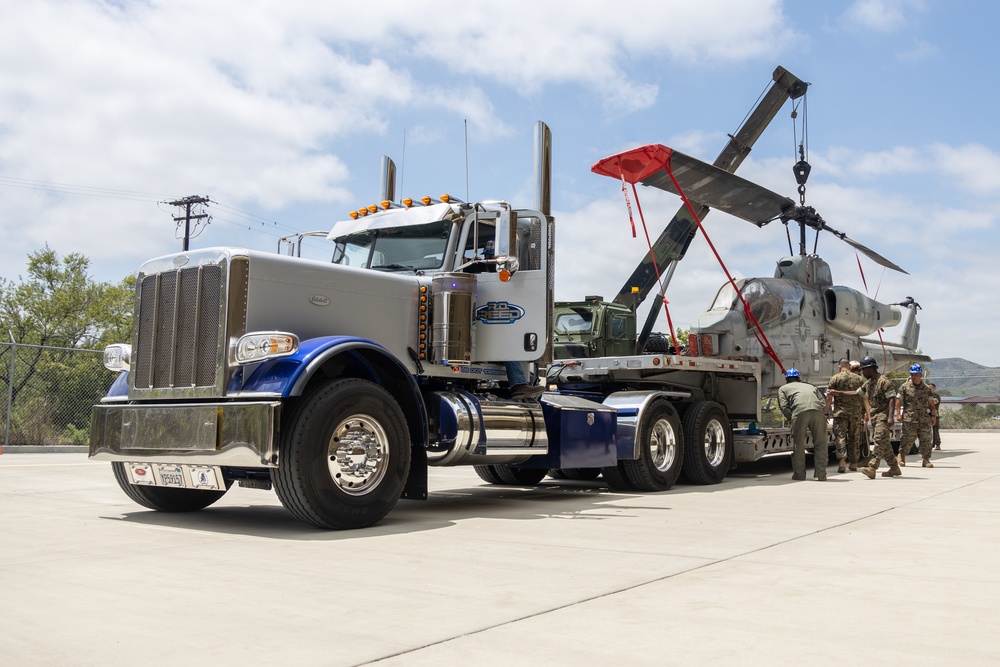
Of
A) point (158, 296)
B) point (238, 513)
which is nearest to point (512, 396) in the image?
point (238, 513)

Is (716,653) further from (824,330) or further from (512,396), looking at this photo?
(824,330)

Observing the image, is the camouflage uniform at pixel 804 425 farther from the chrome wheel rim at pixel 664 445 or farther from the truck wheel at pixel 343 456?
the truck wheel at pixel 343 456

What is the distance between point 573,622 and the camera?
395 centimetres

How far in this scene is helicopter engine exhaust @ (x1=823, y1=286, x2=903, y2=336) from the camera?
1565cm

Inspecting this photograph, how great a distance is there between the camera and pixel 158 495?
8180 mm

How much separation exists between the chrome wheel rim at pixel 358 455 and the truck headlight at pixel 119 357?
85.7 inches

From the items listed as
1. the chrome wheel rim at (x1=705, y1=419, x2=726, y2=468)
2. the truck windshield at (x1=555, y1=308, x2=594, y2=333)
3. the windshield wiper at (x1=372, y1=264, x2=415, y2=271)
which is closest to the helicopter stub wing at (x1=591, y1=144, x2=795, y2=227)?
the truck windshield at (x1=555, y1=308, x2=594, y2=333)

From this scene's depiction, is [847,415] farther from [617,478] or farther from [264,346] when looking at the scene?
[264,346]

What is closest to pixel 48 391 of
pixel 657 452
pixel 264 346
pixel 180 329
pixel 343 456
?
pixel 180 329

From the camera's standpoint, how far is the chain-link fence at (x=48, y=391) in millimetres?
18516

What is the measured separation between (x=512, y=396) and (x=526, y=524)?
1.89m

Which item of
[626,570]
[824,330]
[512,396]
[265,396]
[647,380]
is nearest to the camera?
[626,570]

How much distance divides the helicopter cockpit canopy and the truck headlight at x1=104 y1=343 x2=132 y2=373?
9.60m

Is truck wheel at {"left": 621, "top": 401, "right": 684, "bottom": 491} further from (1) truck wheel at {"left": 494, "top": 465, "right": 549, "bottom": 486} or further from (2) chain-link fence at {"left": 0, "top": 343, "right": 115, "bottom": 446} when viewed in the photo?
(2) chain-link fence at {"left": 0, "top": 343, "right": 115, "bottom": 446}
